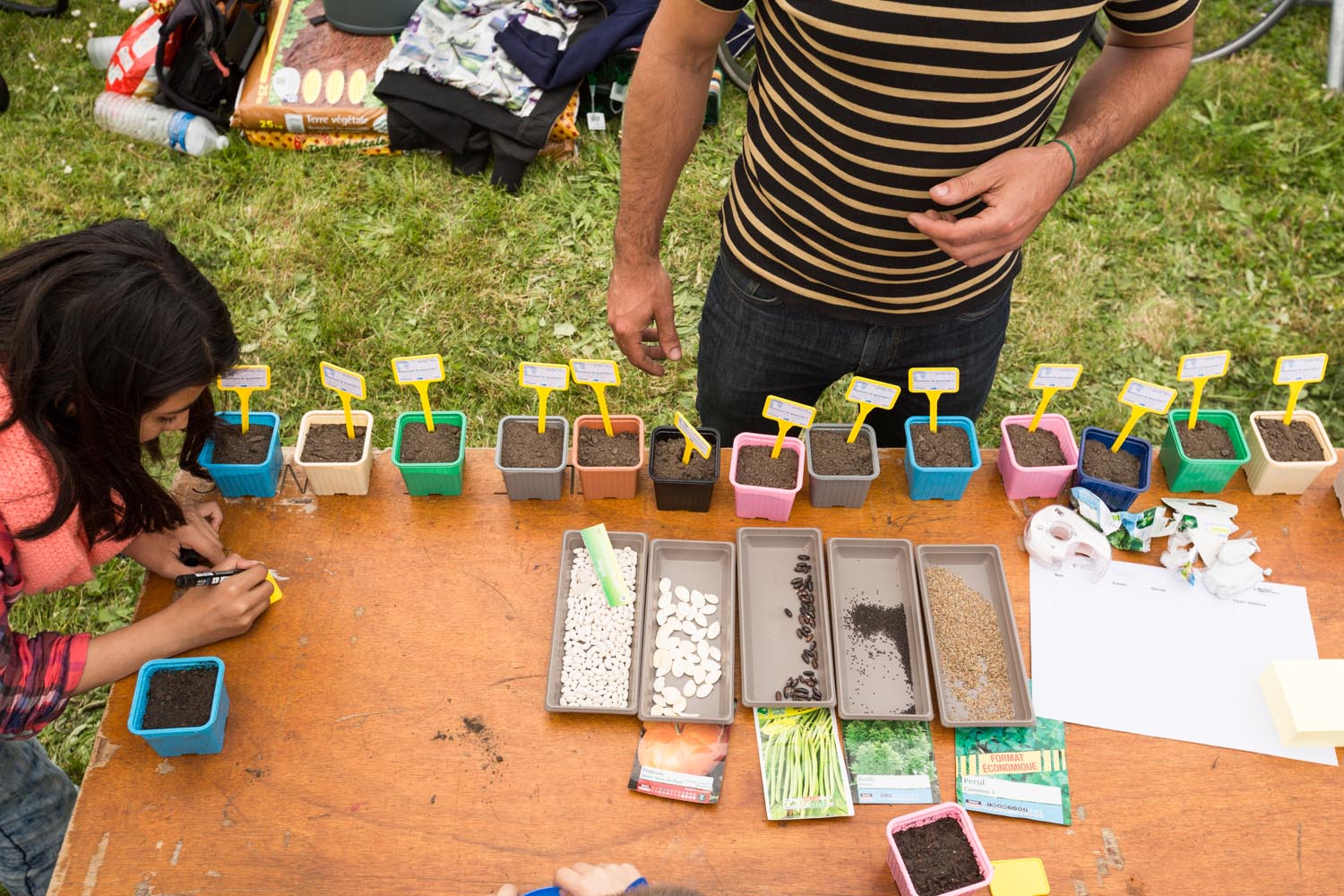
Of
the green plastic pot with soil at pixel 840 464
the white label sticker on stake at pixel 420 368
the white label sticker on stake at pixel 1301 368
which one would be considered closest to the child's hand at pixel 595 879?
the green plastic pot with soil at pixel 840 464

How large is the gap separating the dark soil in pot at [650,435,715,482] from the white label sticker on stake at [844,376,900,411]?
30 cm

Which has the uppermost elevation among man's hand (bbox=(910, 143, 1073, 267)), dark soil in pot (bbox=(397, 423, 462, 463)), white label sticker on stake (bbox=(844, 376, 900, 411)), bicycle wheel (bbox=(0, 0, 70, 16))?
man's hand (bbox=(910, 143, 1073, 267))

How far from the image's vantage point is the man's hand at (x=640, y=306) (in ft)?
6.07

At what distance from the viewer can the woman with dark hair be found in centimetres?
137

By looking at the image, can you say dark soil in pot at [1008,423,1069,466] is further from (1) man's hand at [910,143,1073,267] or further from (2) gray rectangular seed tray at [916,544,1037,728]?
(1) man's hand at [910,143,1073,267]

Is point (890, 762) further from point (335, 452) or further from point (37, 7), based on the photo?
point (37, 7)

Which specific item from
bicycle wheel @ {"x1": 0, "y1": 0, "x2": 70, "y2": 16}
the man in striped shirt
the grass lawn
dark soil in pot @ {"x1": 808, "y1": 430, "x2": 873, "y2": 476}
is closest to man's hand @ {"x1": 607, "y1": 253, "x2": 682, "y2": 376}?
the man in striped shirt

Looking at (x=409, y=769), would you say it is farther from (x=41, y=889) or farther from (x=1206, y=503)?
(x=1206, y=503)

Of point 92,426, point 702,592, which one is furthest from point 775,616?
point 92,426

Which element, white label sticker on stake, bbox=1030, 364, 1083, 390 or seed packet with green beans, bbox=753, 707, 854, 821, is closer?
seed packet with green beans, bbox=753, 707, 854, 821

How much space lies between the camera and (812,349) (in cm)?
187

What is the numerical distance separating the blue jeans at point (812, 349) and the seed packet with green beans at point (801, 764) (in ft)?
2.34

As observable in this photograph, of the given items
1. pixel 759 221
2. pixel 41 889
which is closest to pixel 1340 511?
pixel 759 221

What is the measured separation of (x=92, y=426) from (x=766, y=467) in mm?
1156
